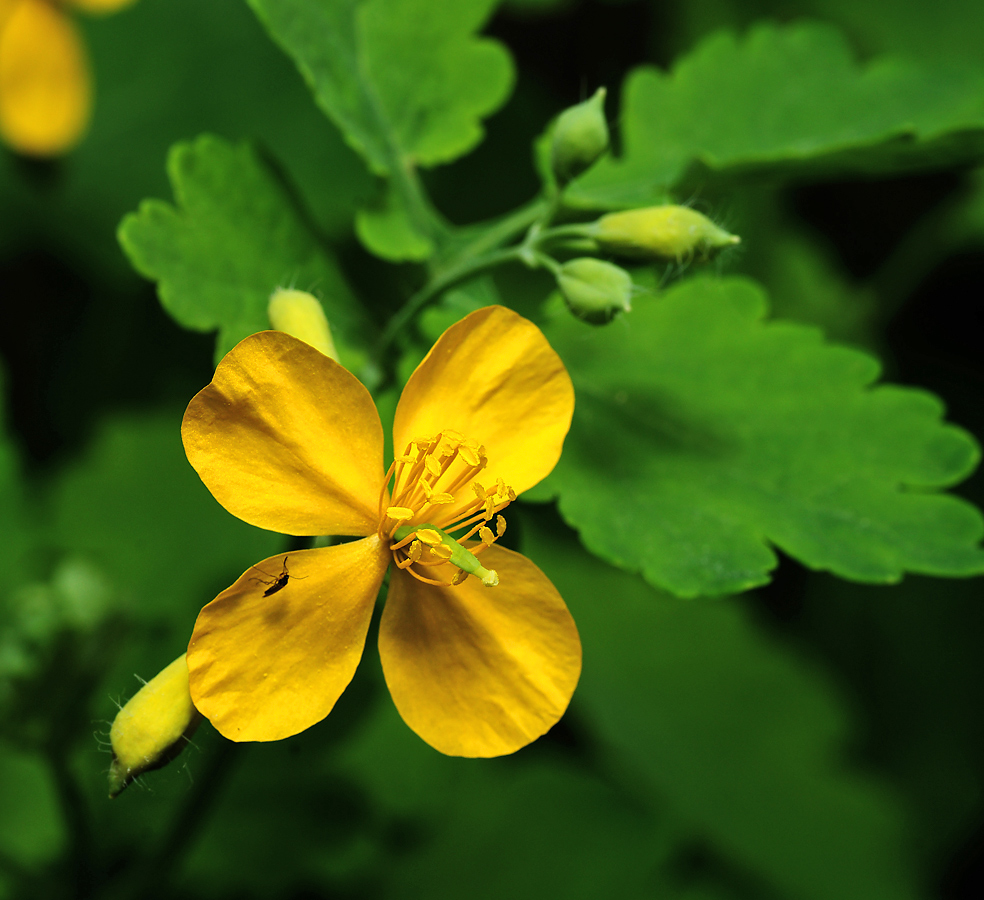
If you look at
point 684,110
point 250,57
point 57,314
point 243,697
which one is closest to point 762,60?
point 684,110

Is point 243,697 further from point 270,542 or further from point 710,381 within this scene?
point 270,542

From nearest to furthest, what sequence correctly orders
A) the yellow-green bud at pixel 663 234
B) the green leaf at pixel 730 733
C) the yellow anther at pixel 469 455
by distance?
the yellow anther at pixel 469 455 → the yellow-green bud at pixel 663 234 → the green leaf at pixel 730 733

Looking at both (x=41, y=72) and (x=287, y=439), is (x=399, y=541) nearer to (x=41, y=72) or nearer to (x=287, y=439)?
(x=287, y=439)

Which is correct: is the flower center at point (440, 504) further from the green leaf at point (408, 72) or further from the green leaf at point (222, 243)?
the green leaf at point (408, 72)

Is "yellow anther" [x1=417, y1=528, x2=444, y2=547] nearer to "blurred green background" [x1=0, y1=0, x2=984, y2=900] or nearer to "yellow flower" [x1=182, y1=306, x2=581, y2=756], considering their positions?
"yellow flower" [x1=182, y1=306, x2=581, y2=756]

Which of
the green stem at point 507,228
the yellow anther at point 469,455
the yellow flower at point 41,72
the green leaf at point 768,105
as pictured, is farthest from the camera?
the yellow flower at point 41,72

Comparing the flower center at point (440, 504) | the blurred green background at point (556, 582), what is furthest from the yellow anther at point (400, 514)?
the blurred green background at point (556, 582)

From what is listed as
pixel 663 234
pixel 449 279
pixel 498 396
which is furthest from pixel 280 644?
pixel 663 234

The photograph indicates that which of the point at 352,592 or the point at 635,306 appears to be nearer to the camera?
the point at 352,592
